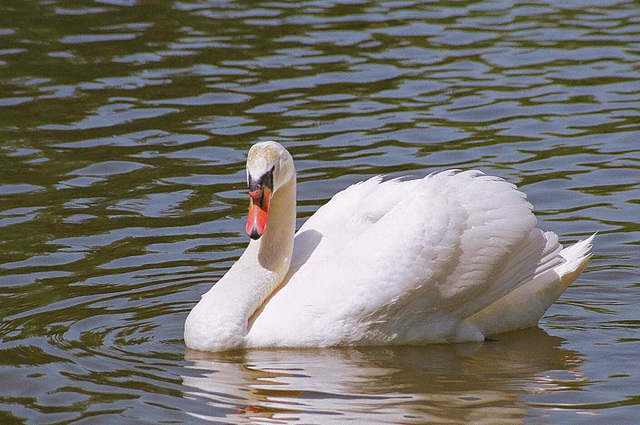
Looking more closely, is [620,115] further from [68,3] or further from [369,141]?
[68,3]

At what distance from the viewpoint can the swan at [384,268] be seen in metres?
8.66

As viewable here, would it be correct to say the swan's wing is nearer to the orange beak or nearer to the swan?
the swan

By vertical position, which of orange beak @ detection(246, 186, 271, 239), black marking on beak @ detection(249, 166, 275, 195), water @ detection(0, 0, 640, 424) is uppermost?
black marking on beak @ detection(249, 166, 275, 195)

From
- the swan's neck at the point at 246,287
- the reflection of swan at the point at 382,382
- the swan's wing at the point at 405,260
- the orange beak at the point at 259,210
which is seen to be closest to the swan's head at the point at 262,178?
the orange beak at the point at 259,210

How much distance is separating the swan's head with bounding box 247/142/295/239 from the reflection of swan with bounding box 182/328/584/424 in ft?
2.81

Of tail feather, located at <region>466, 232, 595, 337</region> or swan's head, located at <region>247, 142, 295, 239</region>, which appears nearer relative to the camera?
swan's head, located at <region>247, 142, 295, 239</region>

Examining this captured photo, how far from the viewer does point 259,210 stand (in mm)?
8617

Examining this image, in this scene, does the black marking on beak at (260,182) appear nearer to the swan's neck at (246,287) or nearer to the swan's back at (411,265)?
the swan's neck at (246,287)

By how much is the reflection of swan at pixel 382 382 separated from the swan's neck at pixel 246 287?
0.41 ft

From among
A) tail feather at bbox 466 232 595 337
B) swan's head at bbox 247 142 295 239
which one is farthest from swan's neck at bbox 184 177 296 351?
tail feather at bbox 466 232 595 337

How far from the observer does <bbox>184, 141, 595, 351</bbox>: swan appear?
8656mm

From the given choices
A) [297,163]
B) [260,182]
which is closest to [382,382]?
[260,182]

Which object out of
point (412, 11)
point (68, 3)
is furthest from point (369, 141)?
point (68, 3)

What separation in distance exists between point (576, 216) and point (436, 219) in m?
2.85
